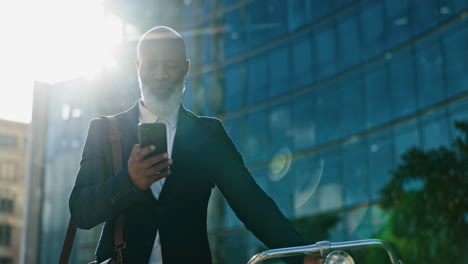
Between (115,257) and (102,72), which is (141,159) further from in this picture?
(102,72)

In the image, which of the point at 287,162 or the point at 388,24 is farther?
the point at 287,162

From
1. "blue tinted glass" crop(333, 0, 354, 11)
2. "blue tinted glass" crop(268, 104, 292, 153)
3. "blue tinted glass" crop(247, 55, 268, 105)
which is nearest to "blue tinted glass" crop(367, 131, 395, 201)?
"blue tinted glass" crop(268, 104, 292, 153)

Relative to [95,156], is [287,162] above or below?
above

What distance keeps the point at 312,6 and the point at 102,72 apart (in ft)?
44.5

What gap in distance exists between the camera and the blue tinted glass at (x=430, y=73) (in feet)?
68.9

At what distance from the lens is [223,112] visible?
105ft

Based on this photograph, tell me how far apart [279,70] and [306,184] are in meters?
5.36

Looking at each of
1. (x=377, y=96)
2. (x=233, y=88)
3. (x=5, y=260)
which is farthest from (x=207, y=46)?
(x=5, y=260)

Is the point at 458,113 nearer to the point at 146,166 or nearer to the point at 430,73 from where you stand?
the point at 430,73

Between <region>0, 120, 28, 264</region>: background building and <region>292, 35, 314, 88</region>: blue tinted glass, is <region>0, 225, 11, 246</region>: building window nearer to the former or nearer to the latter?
<region>0, 120, 28, 264</region>: background building

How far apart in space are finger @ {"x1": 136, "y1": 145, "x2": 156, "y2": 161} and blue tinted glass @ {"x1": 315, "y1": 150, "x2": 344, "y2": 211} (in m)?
23.5

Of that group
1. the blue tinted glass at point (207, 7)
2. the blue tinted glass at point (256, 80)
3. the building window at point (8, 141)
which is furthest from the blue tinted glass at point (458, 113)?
the building window at point (8, 141)

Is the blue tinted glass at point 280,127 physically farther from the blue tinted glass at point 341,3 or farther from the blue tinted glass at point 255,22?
the blue tinted glass at point 341,3

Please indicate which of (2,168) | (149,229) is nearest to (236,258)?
(149,229)
